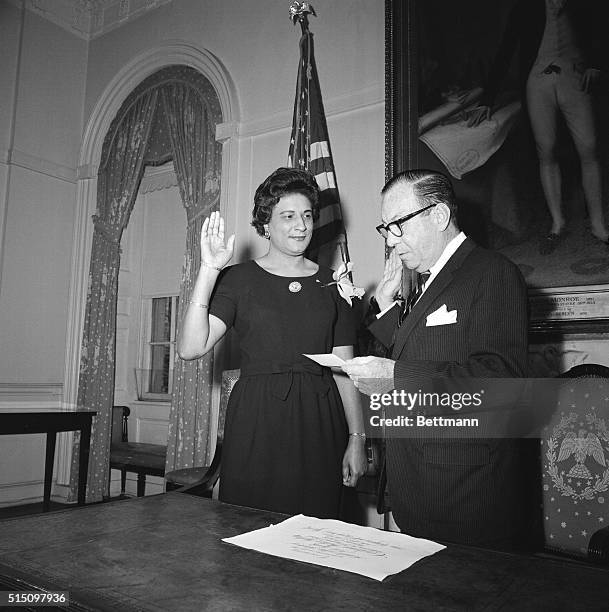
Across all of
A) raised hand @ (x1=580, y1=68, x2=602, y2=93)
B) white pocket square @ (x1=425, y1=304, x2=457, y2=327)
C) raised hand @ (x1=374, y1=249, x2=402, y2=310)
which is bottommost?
white pocket square @ (x1=425, y1=304, x2=457, y2=327)

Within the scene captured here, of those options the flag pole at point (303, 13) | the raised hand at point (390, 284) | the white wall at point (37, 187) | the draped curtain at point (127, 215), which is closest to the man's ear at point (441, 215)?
A: the raised hand at point (390, 284)

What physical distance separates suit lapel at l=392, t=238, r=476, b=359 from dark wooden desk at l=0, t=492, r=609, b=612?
65 centimetres

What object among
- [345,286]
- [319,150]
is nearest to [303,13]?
[319,150]

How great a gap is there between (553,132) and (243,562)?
2.54 metres

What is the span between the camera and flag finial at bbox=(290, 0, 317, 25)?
163 inches

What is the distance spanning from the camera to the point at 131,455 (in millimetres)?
4867

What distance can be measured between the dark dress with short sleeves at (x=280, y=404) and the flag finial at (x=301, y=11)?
248 cm

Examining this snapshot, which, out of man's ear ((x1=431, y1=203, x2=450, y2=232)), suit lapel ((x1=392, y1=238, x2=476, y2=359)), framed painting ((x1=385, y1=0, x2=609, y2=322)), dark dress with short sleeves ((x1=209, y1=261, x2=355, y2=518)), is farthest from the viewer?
framed painting ((x1=385, y1=0, x2=609, y2=322))

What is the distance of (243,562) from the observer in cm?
110

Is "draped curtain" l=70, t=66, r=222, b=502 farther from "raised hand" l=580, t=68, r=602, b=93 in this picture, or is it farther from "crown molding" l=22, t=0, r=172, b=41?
"raised hand" l=580, t=68, r=602, b=93

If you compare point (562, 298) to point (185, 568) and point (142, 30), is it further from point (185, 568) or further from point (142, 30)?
point (142, 30)

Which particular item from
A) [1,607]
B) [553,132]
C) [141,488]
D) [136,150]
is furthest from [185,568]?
[136,150]

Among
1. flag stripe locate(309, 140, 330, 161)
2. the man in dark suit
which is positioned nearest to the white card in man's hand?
the man in dark suit

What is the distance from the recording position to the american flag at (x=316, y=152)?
367 cm
